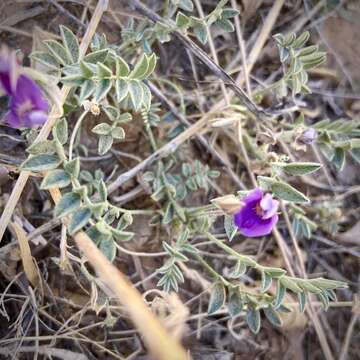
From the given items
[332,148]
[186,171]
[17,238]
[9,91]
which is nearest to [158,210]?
[186,171]

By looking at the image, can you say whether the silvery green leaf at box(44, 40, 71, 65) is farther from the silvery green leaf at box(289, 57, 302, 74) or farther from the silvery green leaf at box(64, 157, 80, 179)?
the silvery green leaf at box(289, 57, 302, 74)

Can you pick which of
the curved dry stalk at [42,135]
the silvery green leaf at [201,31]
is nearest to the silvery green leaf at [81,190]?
the curved dry stalk at [42,135]

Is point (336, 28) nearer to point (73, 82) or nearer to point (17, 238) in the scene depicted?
point (73, 82)

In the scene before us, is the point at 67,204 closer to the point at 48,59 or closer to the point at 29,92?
the point at 29,92

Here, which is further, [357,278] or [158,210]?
[357,278]

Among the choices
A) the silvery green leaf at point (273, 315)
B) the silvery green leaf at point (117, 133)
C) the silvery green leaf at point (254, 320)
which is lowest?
the silvery green leaf at point (273, 315)

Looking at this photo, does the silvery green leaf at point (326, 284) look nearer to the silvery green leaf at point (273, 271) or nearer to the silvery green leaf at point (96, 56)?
the silvery green leaf at point (273, 271)
